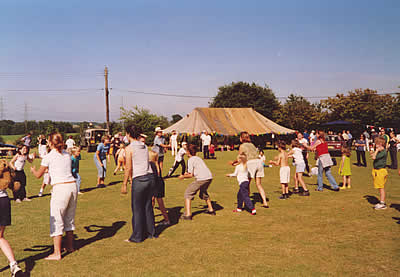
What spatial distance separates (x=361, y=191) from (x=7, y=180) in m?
10.6

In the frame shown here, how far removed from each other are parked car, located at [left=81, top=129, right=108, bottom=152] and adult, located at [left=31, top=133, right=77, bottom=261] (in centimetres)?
2975

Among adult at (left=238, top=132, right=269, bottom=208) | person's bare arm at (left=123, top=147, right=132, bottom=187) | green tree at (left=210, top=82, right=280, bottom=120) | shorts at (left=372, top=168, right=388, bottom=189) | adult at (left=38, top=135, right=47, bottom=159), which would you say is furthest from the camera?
green tree at (left=210, top=82, right=280, bottom=120)

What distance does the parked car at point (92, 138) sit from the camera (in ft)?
113

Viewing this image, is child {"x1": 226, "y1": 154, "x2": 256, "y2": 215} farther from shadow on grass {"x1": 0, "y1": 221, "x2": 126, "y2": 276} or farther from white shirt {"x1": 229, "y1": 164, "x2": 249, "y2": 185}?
shadow on grass {"x1": 0, "y1": 221, "x2": 126, "y2": 276}

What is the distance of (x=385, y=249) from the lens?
18.7 ft

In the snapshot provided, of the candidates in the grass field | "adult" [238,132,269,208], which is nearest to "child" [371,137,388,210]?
the grass field

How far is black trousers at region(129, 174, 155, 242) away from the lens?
20.1 ft

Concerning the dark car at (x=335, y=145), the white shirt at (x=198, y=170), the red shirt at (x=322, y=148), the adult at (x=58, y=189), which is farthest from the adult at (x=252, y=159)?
the dark car at (x=335, y=145)

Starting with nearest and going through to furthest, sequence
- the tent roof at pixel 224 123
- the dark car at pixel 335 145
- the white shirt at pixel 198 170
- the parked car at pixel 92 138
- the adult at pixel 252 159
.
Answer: the white shirt at pixel 198 170, the adult at pixel 252 159, the dark car at pixel 335 145, the tent roof at pixel 224 123, the parked car at pixel 92 138

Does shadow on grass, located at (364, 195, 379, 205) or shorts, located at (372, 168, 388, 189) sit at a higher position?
shorts, located at (372, 168, 388, 189)

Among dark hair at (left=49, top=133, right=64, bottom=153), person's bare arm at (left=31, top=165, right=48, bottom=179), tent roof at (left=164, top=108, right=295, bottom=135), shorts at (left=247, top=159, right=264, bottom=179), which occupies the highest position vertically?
tent roof at (left=164, top=108, right=295, bottom=135)

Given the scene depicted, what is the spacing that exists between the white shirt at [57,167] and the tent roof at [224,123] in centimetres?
2803

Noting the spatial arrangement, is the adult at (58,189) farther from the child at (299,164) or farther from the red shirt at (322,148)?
the red shirt at (322,148)

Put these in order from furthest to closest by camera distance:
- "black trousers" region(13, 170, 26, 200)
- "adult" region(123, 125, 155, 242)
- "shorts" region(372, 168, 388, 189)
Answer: "black trousers" region(13, 170, 26, 200) → "shorts" region(372, 168, 388, 189) → "adult" region(123, 125, 155, 242)
